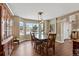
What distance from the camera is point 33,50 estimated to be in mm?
2750

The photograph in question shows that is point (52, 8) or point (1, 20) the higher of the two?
point (52, 8)

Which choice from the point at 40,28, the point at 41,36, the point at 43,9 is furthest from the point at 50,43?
the point at 43,9

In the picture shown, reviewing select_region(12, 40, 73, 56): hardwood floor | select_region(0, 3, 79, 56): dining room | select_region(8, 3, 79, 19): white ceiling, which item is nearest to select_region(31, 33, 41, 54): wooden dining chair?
select_region(0, 3, 79, 56): dining room

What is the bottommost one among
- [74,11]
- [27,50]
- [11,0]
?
[27,50]

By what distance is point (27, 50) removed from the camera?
2715 millimetres

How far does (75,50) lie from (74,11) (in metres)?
0.83

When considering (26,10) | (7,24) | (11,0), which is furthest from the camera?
(7,24)

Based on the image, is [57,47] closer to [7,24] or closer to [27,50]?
[27,50]

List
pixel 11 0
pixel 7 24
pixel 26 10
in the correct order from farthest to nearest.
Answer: pixel 7 24, pixel 26 10, pixel 11 0

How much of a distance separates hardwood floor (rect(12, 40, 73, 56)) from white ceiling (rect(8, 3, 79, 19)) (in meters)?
0.63

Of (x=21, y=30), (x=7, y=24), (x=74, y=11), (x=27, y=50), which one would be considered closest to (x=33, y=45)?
(x=27, y=50)

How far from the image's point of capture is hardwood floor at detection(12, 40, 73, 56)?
2609 millimetres

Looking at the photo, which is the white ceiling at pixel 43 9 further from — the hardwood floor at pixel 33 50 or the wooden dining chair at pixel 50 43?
the hardwood floor at pixel 33 50

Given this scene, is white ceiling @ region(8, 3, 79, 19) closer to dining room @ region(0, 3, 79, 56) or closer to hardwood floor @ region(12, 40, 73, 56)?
dining room @ region(0, 3, 79, 56)
